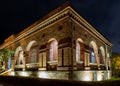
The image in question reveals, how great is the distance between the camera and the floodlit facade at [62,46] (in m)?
18.5

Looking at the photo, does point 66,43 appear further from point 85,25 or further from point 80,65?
point 85,25

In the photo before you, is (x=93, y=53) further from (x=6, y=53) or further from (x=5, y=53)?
Answer: (x=5, y=53)

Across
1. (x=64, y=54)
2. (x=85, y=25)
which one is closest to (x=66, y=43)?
(x=64, y=54)

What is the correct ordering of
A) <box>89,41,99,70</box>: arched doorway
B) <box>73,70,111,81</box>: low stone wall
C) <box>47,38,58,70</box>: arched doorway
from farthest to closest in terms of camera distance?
<box>89,41,99,70</box>: arched doorway → <box>47,38,58,70</box>: arched doorway → <box>73,70,111,81</box>: low stone wall

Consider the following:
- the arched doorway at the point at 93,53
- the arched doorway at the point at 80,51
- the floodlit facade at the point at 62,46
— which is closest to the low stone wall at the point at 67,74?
the floodlit facade at the point at 62,46

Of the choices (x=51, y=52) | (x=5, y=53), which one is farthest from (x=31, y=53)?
(x=5, y=53)

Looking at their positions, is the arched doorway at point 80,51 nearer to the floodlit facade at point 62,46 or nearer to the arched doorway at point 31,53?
the floodlit facade at point 62,46

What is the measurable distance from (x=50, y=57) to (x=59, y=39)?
2984mm

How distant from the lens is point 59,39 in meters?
19.4

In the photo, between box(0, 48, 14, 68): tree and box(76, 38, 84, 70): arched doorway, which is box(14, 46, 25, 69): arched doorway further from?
box(76, 38, 84, 70): arched doorway

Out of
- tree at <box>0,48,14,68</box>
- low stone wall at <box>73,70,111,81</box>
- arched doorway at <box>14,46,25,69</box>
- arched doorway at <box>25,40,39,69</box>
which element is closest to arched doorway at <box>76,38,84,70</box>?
low stone wall at <box>73,70,111,81</box>

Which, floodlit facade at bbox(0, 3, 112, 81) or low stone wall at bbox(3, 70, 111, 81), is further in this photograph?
floodlit facade at bbox(0, 3, 112, 81)

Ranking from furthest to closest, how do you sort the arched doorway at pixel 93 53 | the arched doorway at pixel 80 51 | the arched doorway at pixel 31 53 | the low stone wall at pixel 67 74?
the arched doorway at pixel 93 53, the arched doorway at pixel 31 53, the arched doorway at pixel 80 51, the low stone wall at pixel 67 74

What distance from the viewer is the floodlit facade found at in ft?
60.6
